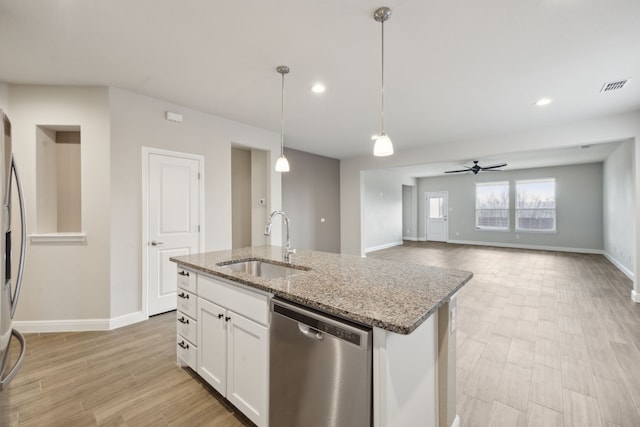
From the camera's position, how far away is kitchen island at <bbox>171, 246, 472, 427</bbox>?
1056 millimetres

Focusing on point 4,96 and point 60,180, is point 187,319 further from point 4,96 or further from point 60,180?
point 4,96

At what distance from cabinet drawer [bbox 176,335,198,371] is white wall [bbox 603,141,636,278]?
19.8 ft

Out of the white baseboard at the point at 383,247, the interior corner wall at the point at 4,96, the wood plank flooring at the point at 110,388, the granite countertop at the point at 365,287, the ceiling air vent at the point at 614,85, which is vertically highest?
the ceiling air vent at the point at 614,85

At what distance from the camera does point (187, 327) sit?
2.19 meters

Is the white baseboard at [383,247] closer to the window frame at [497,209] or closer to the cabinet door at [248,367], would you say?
the window frame at [497,209]

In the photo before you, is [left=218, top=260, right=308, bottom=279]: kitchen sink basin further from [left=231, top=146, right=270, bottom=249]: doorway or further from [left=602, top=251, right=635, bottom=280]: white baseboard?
[left=602, top=251, right=635, bottom=280]: white baseboard

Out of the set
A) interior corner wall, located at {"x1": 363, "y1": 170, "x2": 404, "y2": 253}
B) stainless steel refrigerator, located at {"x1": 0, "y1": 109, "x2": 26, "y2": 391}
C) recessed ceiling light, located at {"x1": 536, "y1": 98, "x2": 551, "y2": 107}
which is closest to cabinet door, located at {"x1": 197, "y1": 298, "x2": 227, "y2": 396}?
stainless steel refrigerator, located at {"x1": 0, "y1": 109, "x2": 26, "y2": 391}

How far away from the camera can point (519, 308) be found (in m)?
3.62

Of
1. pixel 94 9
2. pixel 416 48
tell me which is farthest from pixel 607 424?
pixel 94 9

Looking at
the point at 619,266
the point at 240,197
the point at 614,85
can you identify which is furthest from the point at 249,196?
the point at 619,266

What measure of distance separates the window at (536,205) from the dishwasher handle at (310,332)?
32.8ft

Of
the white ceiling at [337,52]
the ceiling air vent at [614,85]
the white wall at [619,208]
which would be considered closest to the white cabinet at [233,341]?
the white ceiling at [337,52]

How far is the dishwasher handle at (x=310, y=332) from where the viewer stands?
4.01 feet

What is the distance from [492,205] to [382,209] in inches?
151
